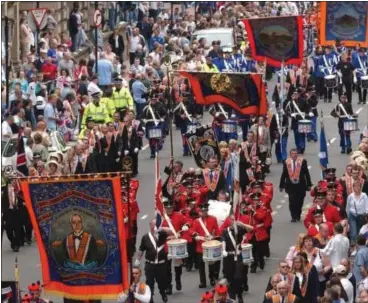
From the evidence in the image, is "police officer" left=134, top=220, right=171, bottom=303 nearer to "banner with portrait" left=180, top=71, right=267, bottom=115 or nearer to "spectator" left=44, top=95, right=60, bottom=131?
"banner with portrait" left=180, top=71, right=267, bottom=115

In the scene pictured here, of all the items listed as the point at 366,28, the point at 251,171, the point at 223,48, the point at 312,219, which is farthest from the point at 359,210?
the point at 223,48

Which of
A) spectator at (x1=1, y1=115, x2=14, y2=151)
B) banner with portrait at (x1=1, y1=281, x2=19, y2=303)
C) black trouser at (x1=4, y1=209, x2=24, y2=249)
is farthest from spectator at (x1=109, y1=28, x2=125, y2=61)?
banner with portrait at (x1=1, y1=281, x2=19, y2=303)

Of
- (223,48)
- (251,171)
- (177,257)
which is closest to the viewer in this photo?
(177,257)

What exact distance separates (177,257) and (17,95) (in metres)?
13.2

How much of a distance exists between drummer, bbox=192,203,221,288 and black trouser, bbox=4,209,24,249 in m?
4.11

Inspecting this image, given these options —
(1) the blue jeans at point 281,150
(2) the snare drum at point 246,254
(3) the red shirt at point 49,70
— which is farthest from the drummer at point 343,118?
(2) the snare drum at point 246,254

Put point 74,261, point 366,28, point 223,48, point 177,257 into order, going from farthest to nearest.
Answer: point 223,48
point 366,28
point 177,257
point 74,261

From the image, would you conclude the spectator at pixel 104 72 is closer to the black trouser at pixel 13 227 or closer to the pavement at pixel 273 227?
the pavement at pixel 273 227

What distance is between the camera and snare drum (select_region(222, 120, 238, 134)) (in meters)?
47.8

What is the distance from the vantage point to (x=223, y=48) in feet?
205

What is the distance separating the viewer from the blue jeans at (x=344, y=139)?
49000 mm

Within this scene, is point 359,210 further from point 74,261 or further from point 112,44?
point 112,44

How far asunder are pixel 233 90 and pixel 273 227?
4594mm

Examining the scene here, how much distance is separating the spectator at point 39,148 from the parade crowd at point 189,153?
26 millimetres
